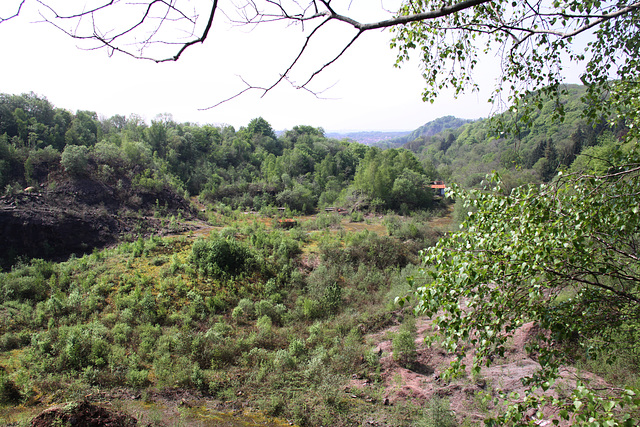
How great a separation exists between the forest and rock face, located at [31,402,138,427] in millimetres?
600

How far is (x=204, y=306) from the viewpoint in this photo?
8.80 metres

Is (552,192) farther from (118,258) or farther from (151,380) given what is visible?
(118,258)

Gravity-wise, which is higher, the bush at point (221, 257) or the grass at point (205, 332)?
the bush at point (221, 257)

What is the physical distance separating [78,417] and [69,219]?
36.6 ft

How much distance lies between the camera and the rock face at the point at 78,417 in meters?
4.30

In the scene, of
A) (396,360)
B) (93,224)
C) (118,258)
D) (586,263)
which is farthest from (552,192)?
(93,224)

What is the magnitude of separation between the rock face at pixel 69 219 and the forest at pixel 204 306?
2.5 inches

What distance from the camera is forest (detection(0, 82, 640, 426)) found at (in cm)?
541

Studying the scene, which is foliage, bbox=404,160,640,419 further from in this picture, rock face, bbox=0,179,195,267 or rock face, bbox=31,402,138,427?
rock face, bbox=0,179,195,267

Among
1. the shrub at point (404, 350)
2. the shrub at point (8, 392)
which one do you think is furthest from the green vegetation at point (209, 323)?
the shrub at point (404, 350)

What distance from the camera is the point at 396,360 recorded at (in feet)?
22.3

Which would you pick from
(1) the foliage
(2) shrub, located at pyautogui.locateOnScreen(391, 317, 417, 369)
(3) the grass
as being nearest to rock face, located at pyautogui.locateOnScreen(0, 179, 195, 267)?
(3) the grass

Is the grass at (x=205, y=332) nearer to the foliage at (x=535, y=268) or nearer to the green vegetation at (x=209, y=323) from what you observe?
the green vegetation at (x=209, y=323)

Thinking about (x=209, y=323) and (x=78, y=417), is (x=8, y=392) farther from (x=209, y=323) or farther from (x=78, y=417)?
(x=209, y=323)
